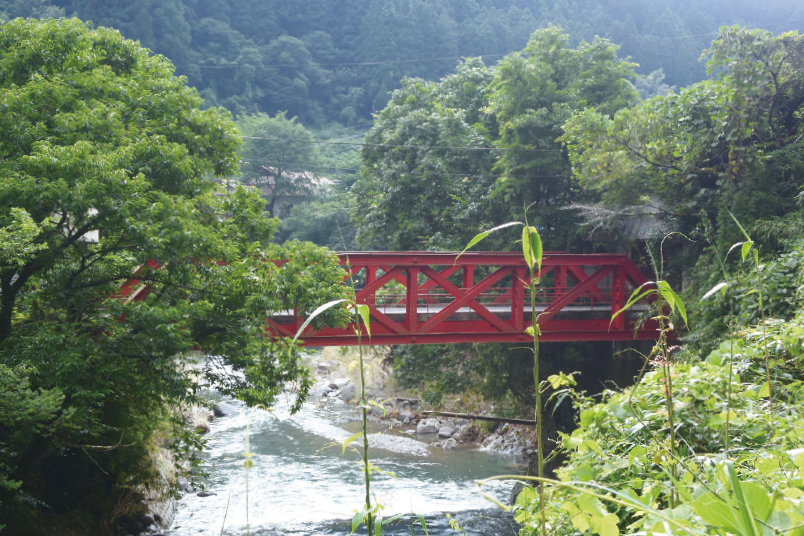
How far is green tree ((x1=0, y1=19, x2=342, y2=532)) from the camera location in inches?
255

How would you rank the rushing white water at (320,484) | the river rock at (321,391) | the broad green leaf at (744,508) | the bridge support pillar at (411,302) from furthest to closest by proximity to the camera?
1. the river rock at (321,391)
2. the bridge support pillar at (411,302)
3. the rushing white water at (320,484)
4. the broad green leaf at (744,508)

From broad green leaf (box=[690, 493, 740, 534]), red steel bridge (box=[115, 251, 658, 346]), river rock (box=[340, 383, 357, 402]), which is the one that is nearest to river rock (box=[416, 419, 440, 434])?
river rock (box=[340, 383, 357, 402])

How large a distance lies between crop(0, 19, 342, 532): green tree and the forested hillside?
38892 millimetres

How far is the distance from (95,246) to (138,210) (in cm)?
113

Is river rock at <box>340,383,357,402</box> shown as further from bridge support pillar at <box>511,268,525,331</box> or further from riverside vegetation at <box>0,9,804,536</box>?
riverside vegetation at <box>0,9,804,536</box>

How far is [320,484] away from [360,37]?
4919 cm

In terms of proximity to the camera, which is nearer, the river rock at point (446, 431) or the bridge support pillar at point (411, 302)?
the bridge support pillar at point (411, 302)

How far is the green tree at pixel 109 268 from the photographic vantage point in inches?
255

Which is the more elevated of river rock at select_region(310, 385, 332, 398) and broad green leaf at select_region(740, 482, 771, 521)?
broad green leaf at select_region(740, 482, 771, 521)

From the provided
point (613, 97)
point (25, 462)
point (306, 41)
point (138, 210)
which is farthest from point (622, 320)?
point (306, 41)

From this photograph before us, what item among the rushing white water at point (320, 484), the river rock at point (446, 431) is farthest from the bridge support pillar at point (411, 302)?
the river rock at point (446, 431)

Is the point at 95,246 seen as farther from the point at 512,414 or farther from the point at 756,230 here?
the point at 512,414

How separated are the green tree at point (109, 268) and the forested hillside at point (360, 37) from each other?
38.9 meters

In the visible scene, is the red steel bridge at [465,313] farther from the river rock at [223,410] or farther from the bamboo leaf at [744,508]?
the bamboo leaf at [744,508]
